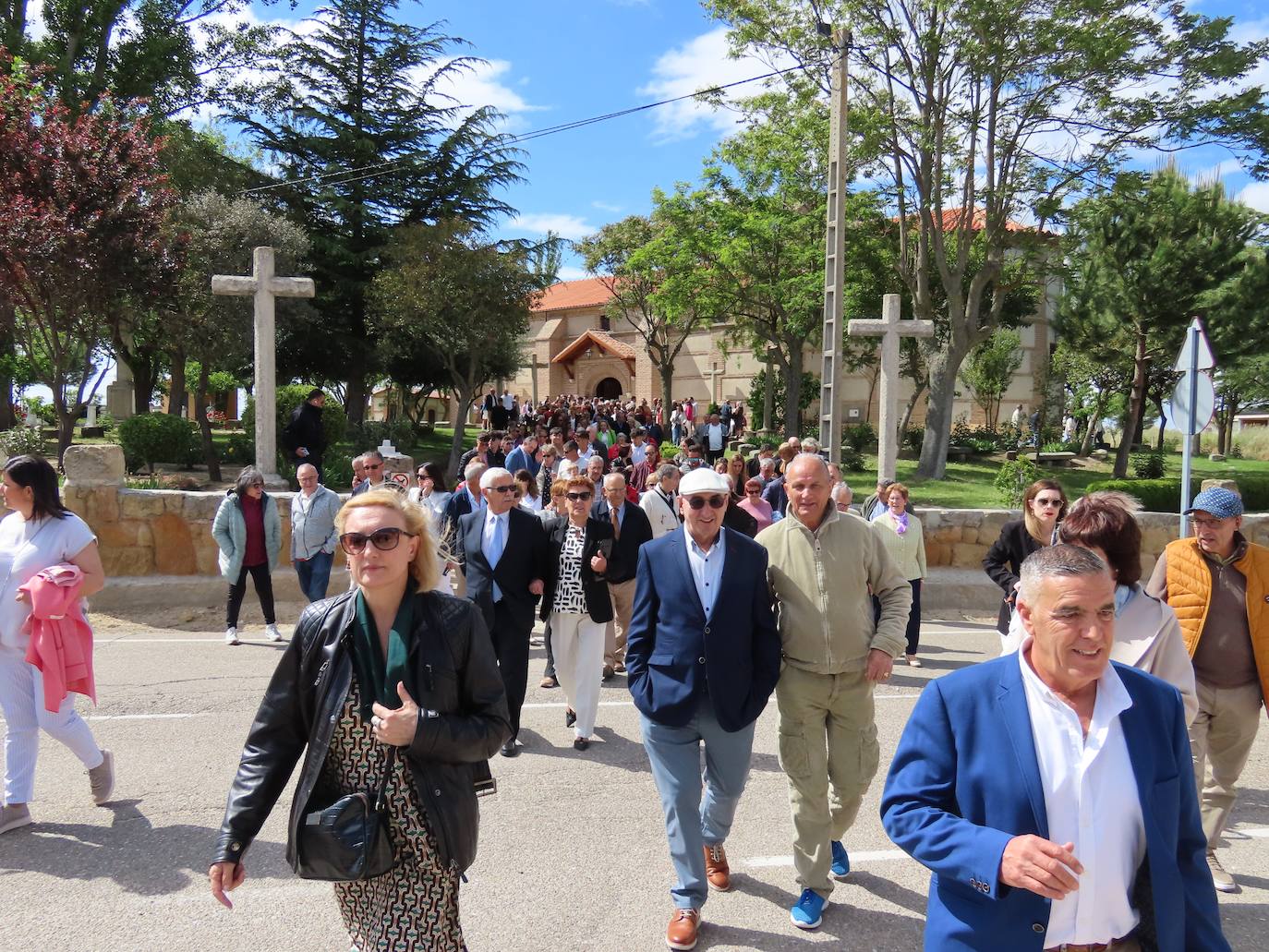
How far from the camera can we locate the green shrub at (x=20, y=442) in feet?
45.2

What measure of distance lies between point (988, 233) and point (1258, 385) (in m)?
18.7

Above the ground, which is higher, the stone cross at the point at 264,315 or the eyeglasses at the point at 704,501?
the stone cross at the point at 264,315

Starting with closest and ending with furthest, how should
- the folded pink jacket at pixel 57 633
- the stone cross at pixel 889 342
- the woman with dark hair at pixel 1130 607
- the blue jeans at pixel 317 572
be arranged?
1. the woman with dark hair at pixel 1130 607
2. the folded pink jacket at pixel 57 633
3. the blue jeans at pixel 317 572
4. the stone cross at pixel 889 342

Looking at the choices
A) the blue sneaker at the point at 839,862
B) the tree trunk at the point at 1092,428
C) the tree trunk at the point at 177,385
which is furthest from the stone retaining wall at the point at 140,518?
the tree trunk at the point at 1092,428

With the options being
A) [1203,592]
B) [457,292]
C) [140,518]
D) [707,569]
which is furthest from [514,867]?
[457,292]

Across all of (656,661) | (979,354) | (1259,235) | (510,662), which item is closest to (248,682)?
(510,662)

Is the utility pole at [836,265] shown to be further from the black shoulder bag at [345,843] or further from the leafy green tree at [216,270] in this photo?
the leafy green tree at [216,270]

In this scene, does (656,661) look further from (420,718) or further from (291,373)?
(291,373)

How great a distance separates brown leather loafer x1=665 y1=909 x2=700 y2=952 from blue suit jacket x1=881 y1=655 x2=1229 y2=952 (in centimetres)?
149

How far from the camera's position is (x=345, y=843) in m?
2.24

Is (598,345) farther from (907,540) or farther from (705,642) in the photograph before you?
(705,642)

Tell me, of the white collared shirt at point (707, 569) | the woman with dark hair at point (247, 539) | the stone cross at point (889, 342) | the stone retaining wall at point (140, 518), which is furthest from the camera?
the stone cross at point (889, 342)

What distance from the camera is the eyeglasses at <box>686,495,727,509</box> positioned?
12.7ft

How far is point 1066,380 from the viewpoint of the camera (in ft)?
118
